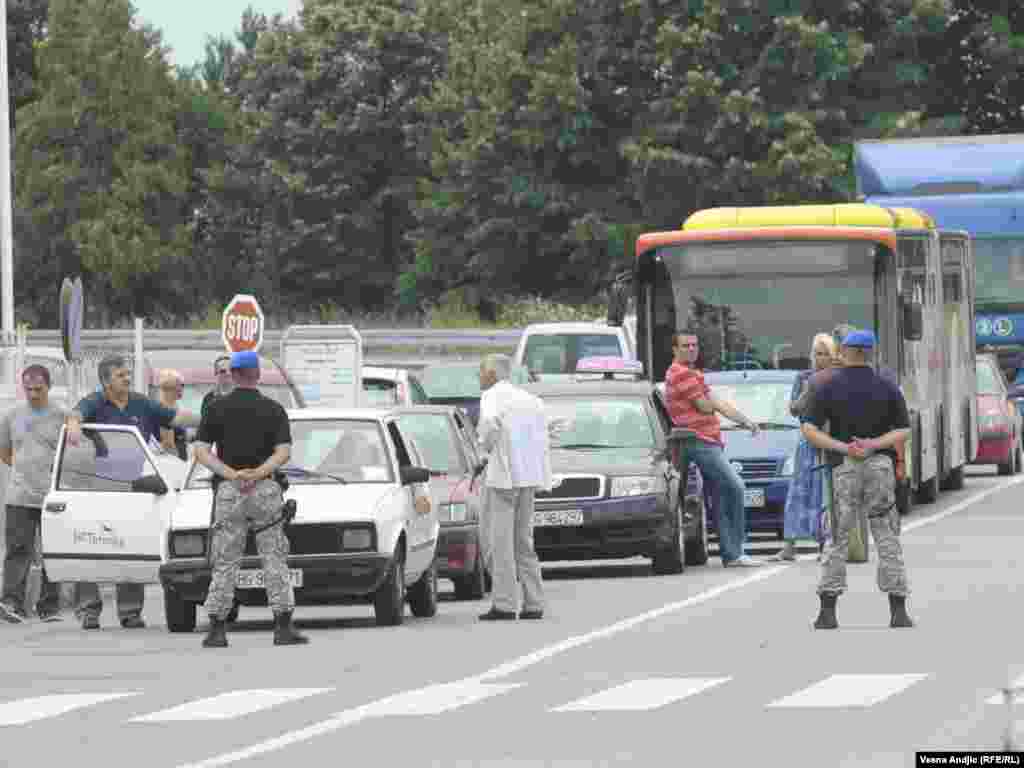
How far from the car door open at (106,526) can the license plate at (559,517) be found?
4.56 m

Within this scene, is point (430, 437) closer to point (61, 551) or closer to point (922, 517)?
point (61, 551)

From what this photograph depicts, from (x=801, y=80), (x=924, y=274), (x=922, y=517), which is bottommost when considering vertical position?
(x=922, y=517)

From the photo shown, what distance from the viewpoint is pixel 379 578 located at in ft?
66.6

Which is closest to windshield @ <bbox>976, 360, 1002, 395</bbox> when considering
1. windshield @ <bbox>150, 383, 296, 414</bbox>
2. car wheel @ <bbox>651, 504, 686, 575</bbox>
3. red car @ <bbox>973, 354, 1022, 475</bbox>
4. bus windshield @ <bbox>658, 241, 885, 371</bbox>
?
red car @ <bbox>973, 354, 1022, 475</bbox>

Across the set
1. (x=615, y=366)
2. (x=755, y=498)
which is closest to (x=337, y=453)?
(x=755, y=498)

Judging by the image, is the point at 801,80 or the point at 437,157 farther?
the point at 437,157

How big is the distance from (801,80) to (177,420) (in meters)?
51.6

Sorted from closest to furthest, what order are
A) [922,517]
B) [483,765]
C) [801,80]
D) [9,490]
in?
[483,765] → [9,490] → [922,517] → [801,80]

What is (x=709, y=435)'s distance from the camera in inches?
1057

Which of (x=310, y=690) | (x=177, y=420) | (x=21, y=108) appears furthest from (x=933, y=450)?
(x=21, y=108)

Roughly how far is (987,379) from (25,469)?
24461 mm

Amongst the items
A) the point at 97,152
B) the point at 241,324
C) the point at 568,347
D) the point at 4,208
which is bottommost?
the point at 568,347

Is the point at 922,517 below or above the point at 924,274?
below

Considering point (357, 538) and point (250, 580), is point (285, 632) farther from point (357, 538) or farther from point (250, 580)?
point (357, 538)
